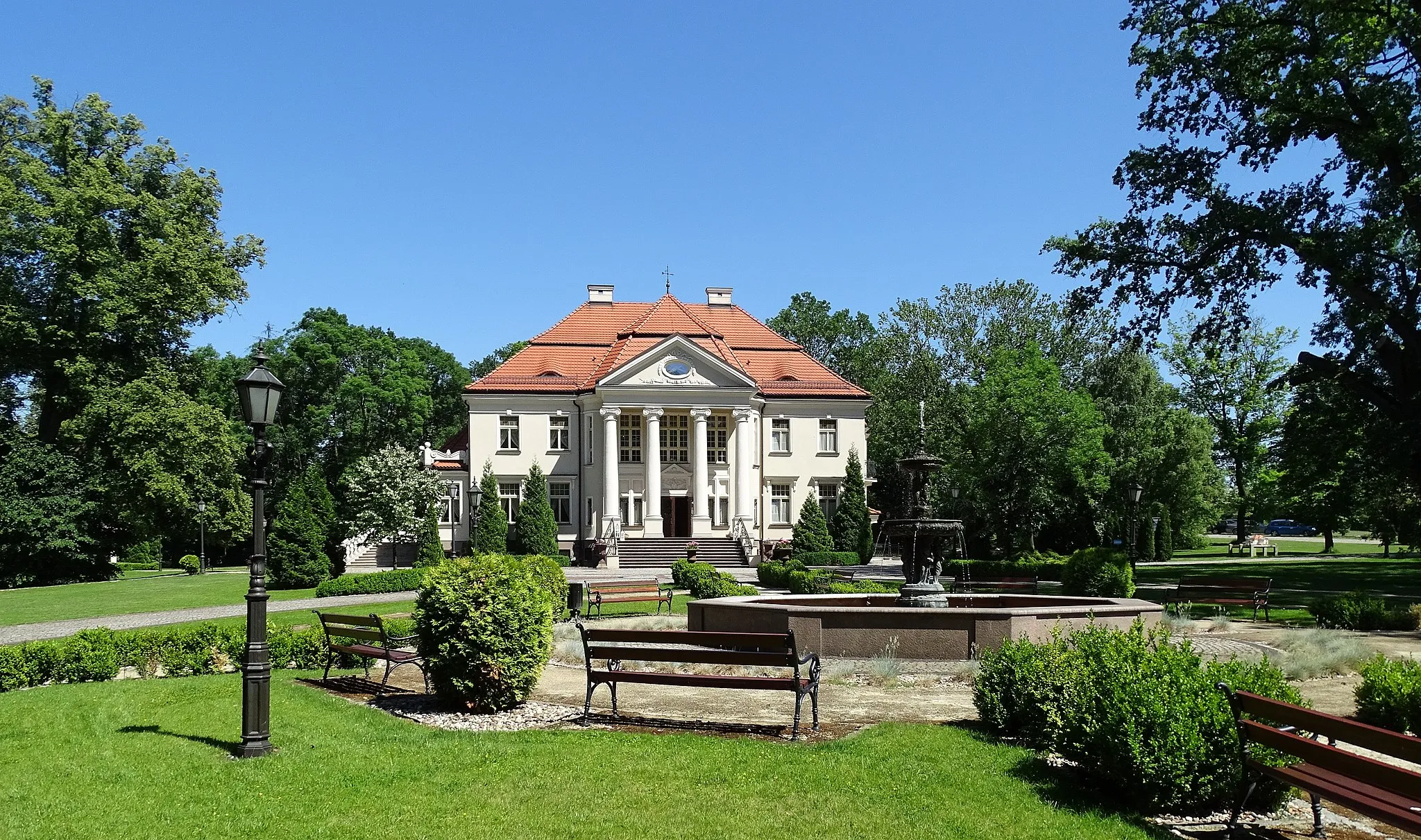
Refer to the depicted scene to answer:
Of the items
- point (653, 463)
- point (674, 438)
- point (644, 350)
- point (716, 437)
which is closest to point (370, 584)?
point (653, 463)

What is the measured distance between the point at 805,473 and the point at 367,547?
65.5 ft

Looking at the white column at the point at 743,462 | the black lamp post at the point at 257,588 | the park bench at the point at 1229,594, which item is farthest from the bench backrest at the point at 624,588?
the white column at the point at 743,462

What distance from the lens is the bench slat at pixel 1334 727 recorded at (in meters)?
4.90

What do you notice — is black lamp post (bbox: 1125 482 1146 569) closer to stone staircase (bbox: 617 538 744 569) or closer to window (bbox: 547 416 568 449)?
stone staircase (bbox: 617 538 744 569)

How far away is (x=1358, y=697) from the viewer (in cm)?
837

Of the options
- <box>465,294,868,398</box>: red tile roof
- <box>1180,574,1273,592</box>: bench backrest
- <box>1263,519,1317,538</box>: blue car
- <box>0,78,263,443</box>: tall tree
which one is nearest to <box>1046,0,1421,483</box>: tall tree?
<box>1180,574,1273,592</box>: bench backrest

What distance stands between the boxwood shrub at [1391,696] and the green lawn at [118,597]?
2514cm

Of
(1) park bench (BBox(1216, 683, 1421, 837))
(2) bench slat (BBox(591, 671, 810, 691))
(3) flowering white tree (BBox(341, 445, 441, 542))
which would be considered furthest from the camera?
(3) flowering white tree (BBox(341, 445, 441, 542))

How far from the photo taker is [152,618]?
22453 mm

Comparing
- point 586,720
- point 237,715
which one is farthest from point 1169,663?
point 237,715

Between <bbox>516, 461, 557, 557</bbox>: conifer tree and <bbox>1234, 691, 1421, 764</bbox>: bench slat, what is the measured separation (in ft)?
113

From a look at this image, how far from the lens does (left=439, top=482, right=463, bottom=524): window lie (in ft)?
147

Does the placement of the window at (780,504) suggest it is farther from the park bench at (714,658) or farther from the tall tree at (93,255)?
the park bench at (714,658)

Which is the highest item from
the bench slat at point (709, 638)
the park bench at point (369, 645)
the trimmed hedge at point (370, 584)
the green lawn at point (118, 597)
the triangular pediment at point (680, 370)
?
the triangular pediment at point (680, 370)
